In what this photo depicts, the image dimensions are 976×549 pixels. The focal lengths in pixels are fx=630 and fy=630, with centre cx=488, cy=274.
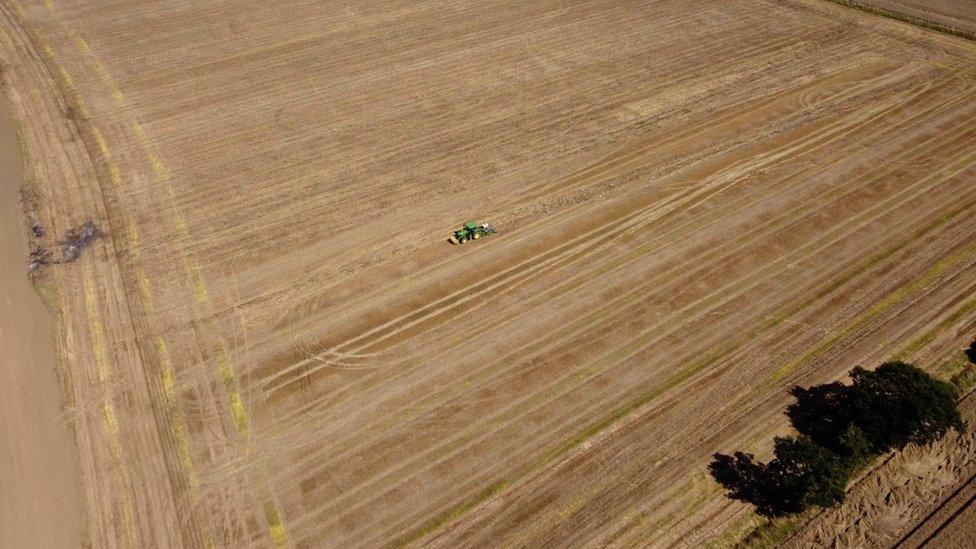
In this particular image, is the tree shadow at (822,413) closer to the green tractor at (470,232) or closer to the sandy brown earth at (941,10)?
the green tractor at (470,232)

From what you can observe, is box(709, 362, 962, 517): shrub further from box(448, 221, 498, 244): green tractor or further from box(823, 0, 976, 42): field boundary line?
box(823, 0, 976, 42): field boundary line

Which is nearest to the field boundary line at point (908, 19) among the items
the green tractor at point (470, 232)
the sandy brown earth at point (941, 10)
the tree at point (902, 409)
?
the sandy brown earth at point (941, 10)

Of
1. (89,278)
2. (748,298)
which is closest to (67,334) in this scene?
(89,278)

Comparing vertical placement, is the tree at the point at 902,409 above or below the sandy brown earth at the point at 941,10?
below

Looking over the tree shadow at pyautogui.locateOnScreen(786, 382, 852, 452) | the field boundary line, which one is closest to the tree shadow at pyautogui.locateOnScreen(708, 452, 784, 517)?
the tree shadow at pyautogui.locateOnScreen(786, 382, 852, 452)

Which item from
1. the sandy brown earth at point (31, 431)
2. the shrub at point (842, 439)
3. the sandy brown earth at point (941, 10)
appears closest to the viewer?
the shrub at point (842, 439)

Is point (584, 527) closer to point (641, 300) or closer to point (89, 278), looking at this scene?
point (641, 300)
